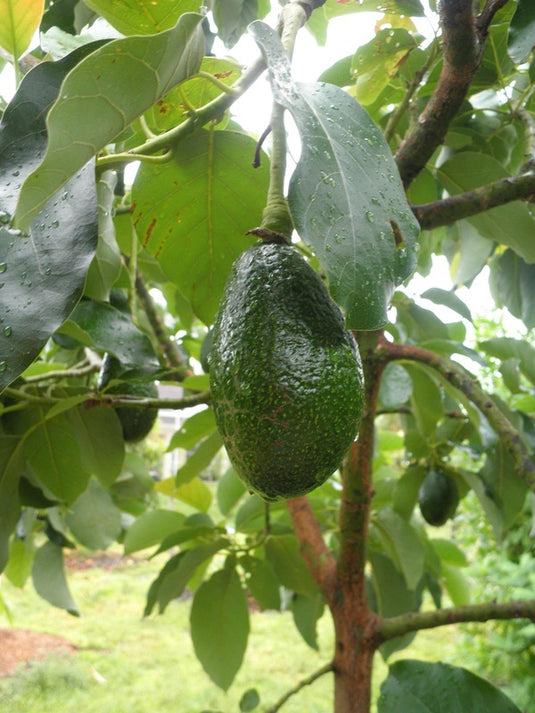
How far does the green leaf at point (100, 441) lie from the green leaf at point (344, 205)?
0.62 m

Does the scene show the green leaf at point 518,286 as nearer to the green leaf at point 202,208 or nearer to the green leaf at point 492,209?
the green leaf at point 492,209

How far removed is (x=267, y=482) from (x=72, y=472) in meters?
0.57

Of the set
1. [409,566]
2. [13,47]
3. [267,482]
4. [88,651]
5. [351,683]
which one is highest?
[13,47]

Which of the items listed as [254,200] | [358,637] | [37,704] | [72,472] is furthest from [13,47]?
[37,704]

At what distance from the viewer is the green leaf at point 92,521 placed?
4.43 feet

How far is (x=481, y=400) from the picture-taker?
89cm

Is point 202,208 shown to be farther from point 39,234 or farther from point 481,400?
point 481,400

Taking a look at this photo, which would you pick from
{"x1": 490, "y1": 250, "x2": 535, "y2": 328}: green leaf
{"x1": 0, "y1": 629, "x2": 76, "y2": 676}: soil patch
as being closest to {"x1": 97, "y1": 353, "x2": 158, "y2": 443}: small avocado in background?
{"x1": 490, "y1": 250, "x2": 535, "y2": 328}: green leaf

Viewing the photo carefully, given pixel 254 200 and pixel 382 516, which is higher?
pixel 254 200

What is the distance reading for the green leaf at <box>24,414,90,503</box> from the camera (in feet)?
3.21

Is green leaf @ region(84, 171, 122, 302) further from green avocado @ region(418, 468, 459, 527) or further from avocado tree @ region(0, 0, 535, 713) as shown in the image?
green avocado @ region(418, 468, 459, 527)

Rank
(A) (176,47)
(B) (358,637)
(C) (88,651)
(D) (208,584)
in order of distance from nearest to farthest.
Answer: (A) (176,47)
(B) (358,637)
(D) (208,584)
(C) (88,651)

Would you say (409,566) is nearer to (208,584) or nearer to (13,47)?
(208,584)

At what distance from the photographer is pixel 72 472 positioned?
1.00 m
